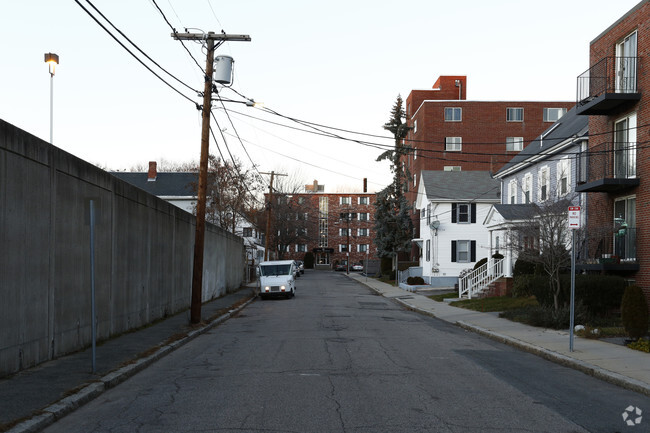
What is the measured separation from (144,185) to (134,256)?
49387 mm

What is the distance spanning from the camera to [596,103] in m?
21.8

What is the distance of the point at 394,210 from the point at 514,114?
16.2m

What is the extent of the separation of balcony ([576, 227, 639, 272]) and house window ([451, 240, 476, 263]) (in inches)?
910

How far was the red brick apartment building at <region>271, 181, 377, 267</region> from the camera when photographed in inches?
4481

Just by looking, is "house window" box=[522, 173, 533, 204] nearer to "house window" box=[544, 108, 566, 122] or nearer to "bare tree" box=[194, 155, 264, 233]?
Answer: "bare tree" box=[194, 155, 264, 233]

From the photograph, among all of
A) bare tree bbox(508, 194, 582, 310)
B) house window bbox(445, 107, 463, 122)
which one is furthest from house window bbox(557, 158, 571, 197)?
house window bbox(445, 107, 463, 122)

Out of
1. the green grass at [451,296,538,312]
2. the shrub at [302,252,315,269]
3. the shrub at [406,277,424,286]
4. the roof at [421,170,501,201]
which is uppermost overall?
the roof at [421,170,501,201]

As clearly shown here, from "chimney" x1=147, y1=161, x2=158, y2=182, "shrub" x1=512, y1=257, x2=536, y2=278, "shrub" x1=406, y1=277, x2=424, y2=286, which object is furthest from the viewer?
"chimney" x1=147, y1=161, x2=158, y2=182

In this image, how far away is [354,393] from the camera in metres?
8.90

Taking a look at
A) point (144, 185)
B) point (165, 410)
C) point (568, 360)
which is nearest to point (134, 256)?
point (165, 410)

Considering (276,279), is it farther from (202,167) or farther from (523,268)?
(202,167)

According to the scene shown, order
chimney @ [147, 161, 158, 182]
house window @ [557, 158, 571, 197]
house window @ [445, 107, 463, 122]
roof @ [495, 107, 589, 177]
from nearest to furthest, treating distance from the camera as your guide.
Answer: roof @ [495, 107, 589, 177]
house window @ [557, 158, 571, 197]
house window @ [445, 107, 463, 122]
chimney @ [147, 161, 158, 182]

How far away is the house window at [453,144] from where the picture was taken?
63.3 m

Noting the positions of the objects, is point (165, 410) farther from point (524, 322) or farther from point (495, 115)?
point (495, 115)
